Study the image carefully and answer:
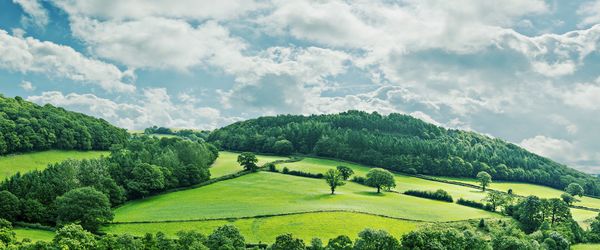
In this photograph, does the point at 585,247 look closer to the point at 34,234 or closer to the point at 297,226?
the point at 297,226

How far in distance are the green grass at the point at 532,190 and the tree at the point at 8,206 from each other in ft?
479

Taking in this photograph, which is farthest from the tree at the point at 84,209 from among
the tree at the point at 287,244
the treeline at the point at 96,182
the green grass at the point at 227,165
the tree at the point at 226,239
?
the green grass at the point at 227,165

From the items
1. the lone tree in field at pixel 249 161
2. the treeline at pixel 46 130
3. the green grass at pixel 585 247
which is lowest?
the green grass at pixel 585 247

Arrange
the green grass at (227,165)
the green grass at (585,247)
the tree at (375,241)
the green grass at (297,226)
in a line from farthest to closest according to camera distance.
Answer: the green grass at (227,165) < the green grass at (585,247) < the green grass at (297,226) < the tree at (375,241)

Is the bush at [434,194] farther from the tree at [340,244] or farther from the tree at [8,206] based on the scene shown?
the tree at [8,206]

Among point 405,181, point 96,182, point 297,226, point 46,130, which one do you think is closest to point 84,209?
point 96,182

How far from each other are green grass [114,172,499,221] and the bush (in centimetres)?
589

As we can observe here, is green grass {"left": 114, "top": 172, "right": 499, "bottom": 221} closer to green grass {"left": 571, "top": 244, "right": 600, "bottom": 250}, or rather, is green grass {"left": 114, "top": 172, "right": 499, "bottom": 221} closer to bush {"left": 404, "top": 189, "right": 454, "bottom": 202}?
bush {"left": 404, "top": 189, "right": 454, "bottom": 202}

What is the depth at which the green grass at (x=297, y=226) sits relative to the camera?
94.1m

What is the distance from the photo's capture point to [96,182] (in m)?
121

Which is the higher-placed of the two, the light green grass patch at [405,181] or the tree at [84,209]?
the light green grass patch at [405,181]

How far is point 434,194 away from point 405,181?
81.1 feet

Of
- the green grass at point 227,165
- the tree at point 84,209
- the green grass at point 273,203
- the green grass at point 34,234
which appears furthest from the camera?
the green grass at point 227,165

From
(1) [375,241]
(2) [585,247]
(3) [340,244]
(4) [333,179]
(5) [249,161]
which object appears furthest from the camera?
(5) [249,161]
